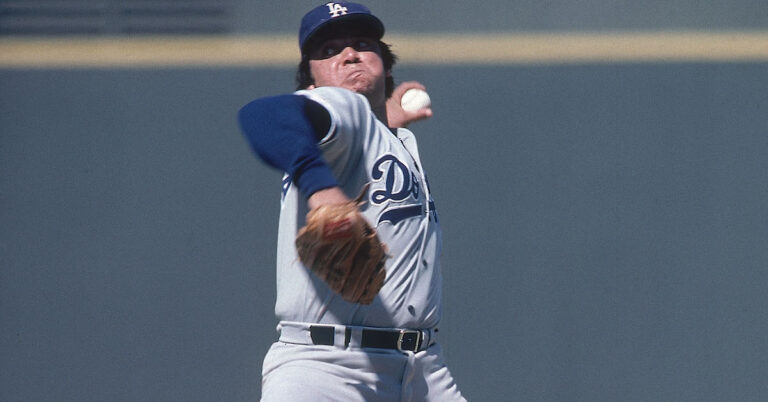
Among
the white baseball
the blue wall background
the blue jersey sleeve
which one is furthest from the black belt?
the blue wall background

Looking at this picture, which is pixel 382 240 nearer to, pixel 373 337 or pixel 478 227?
pixel 373 337

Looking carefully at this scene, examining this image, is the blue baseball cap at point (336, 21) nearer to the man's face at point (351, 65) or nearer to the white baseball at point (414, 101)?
the man's face at point (351, 65)

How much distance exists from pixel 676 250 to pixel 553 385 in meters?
0.69

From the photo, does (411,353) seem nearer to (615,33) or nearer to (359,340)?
(359,340)

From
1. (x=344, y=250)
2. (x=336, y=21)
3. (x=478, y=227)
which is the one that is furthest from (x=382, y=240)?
(x=478, y=227)

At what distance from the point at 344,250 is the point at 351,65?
2.26 ft

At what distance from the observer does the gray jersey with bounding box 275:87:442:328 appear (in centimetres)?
186

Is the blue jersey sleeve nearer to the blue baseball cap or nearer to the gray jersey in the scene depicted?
the gray jersey

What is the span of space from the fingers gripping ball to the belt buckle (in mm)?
231

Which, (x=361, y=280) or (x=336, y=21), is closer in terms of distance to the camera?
(x=361, y=280)

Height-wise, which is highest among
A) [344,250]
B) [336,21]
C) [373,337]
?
[336,21]

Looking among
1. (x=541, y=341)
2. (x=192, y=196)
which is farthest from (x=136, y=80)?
(x=541, y=341)

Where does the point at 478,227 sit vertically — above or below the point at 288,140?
above

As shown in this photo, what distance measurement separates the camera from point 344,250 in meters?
1.54
